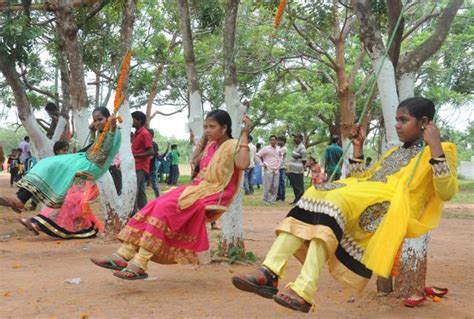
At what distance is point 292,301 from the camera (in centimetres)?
362

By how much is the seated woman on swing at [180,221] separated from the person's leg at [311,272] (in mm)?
1611

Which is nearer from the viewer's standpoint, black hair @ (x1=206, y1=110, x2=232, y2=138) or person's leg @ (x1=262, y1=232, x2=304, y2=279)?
person's leg @ (x1=262, y1=232, x2=304, y2=279)

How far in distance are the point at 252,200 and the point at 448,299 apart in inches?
455

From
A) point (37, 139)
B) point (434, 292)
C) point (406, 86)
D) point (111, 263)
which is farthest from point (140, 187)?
point (434, 292)

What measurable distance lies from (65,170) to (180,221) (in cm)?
191

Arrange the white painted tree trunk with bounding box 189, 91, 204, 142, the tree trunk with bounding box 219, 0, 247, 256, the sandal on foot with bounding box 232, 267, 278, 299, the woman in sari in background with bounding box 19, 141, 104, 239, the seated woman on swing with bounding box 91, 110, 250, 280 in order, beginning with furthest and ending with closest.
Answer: the woman in sari in background with bounding box 19, 141, 104, 239 < the white painted tree trunk with bounding box 189, 91, 204, 142 < the tree trunk with bounding box 219, 0, 247, 256 < the seated woman on swing with bounding box 91, 110, 250, 280 < the sandal on foot with bounding box 232, 267, 278, 299

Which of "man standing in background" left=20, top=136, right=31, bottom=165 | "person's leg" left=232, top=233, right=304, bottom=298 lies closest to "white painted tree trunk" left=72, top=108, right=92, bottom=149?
"person's leg" left=232, top=233, right=304, bottom=298

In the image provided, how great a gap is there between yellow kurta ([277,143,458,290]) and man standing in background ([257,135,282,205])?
1130 cm

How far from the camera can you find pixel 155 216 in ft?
17.6

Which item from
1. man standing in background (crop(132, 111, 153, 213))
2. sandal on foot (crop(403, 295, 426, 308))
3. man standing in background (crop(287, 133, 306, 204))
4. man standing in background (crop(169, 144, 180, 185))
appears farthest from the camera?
man standing in background (crop(169, 144, 180, 185))

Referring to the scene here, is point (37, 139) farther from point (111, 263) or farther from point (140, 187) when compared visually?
point (111, 263)

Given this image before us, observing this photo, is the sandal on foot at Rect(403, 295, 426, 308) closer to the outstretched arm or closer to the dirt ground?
the dirt ground

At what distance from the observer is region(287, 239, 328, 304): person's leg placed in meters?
3.68

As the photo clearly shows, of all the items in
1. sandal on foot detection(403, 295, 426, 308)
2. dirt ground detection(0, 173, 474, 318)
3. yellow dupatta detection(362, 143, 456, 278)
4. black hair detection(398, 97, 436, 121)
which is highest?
black hair detection(398, 97, 436, 121)
